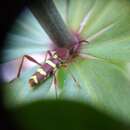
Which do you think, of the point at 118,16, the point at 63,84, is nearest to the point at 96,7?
the point at 118,16

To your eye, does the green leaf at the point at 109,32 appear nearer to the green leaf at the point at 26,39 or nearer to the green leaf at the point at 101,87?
the green leaf at the point at 101,87

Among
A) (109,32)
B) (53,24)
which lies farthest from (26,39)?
(109,32)

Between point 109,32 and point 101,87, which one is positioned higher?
point 109,32

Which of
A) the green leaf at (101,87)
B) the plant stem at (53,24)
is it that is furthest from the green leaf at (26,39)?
the green leaf at (101,87)

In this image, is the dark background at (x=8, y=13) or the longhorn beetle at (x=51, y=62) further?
the dark background at (x=8, y=13)

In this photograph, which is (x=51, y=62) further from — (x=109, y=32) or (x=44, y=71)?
(x=109, y=32)

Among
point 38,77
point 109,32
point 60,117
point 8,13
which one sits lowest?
point 60,117
